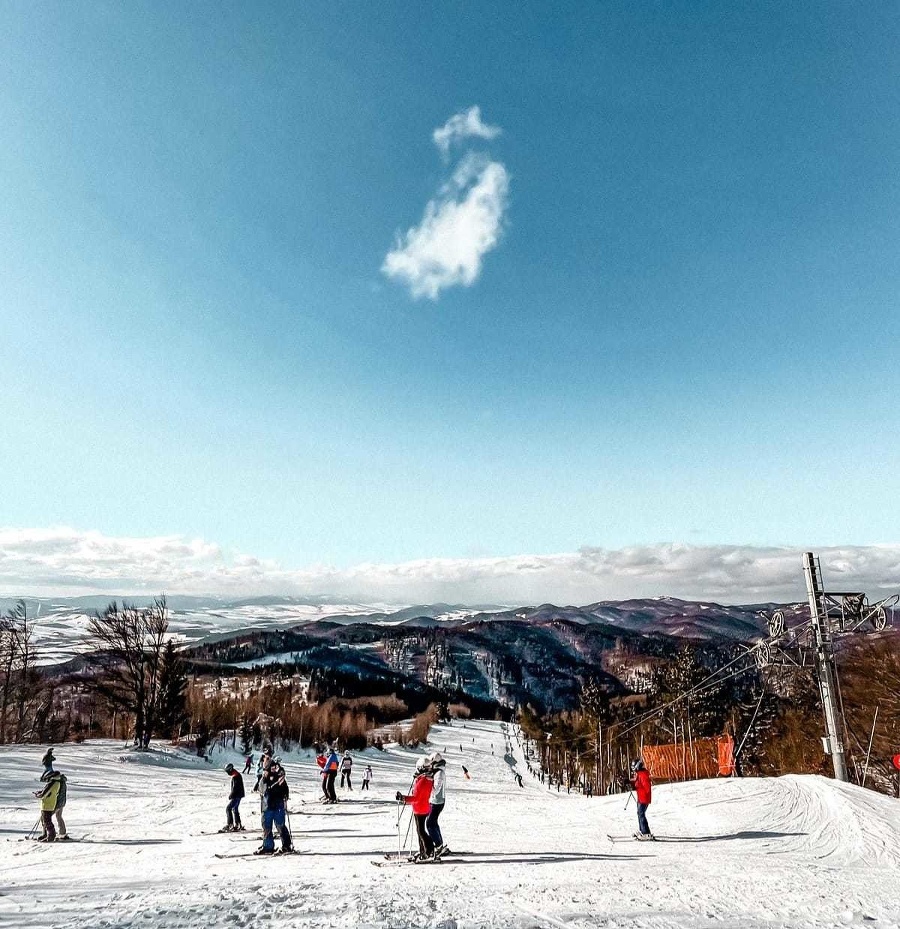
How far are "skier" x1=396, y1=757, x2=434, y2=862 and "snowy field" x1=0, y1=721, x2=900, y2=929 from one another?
434 mm

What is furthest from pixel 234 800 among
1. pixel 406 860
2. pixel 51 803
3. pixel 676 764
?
pixel 676 764

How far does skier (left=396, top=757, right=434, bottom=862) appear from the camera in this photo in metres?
11.7

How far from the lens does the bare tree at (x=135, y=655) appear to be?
152ft

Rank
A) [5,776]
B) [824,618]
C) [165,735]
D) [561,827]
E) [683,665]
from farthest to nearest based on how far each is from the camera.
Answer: [683,665]
[165,735]
[5,776]
[824,618]
[561,827]

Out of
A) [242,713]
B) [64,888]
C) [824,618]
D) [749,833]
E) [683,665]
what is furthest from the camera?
Answer: [242,713]

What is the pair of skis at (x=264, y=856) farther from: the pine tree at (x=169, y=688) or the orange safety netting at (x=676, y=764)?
the pine tree at (x=169, y=688)

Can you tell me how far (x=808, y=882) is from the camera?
10664 millimetres

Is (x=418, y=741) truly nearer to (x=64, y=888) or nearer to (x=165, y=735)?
(x=165, y=735)

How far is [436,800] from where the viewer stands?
38.6ft

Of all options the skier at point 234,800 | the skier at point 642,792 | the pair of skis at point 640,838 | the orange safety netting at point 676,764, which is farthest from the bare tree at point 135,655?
the skier at point 642,792

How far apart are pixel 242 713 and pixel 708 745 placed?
63.4 m

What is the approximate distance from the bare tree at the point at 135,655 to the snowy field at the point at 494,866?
84.0 feet

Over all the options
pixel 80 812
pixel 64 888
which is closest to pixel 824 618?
pixel 64 888


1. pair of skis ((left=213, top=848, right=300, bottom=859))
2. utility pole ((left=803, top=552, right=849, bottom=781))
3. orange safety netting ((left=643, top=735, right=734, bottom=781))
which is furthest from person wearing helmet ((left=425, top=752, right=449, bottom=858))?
orange safety netting ((left=643, top=735, right=734, bottom=781))
